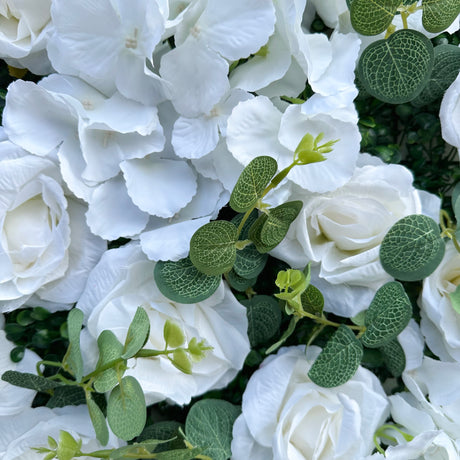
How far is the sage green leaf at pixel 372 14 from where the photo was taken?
1.39 ft

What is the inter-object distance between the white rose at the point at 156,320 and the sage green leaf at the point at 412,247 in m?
0.11

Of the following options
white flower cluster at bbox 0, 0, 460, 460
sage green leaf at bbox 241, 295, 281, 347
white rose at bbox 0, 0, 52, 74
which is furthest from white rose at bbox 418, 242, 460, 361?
white rose at bbox 0, 0, 52, 74

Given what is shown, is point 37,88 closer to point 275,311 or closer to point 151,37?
point 151,37

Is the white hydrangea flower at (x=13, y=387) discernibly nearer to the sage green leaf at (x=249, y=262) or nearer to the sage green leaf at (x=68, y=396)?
the sage green leaf at (x=68, y=396)

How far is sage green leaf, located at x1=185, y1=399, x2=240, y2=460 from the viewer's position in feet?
1.53

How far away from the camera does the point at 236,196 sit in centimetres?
40

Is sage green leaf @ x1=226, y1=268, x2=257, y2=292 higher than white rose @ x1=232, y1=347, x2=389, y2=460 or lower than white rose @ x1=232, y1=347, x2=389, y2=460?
higher

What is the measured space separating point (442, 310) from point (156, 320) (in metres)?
0.20

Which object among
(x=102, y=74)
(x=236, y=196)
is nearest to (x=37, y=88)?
(x=102, y=74)

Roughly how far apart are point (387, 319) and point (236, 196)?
5.4 inches

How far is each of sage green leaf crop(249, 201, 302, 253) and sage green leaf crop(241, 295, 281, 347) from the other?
0.17 ft

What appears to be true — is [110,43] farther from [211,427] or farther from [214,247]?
[211,427]

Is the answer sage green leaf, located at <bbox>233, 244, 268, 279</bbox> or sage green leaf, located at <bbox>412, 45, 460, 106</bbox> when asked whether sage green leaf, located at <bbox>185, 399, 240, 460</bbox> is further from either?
sage green leaf, located at <bbox>412, 45, 460, 106</bbox>

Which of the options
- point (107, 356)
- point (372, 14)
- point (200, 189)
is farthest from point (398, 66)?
point (107, 356)
